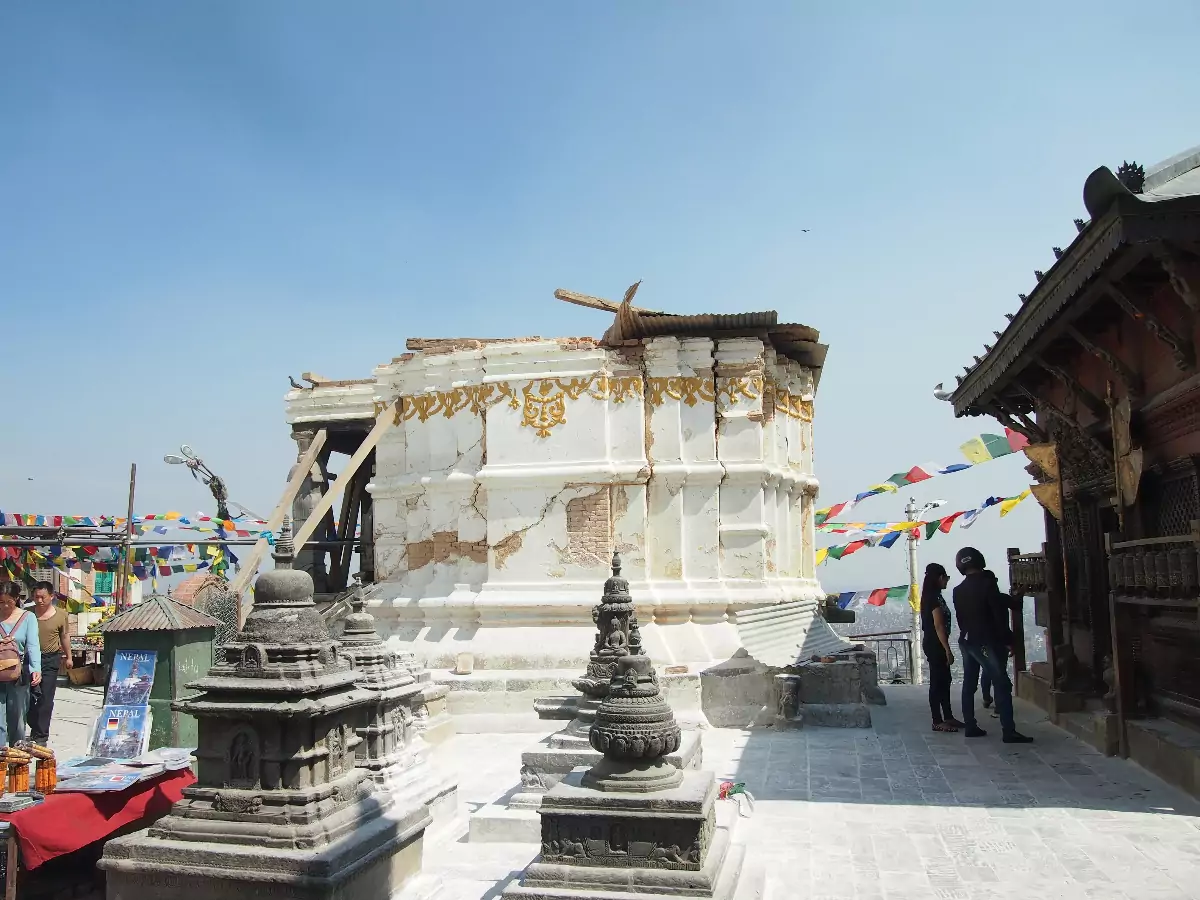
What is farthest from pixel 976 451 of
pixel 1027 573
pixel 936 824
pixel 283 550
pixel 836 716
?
pixel 283 550

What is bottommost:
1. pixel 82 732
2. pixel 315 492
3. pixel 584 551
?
pixel 82 732

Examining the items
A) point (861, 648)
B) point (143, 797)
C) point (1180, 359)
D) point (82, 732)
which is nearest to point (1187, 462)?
point (1180, 359)

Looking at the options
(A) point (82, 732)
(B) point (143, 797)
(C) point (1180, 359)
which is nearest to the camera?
(B) point (143, 797)

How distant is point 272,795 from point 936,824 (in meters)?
5.04

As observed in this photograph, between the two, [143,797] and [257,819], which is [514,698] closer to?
[143,797]

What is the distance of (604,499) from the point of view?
13.9 meters

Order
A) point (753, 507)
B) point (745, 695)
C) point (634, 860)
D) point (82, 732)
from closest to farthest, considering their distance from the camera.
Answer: point (634, 860)
point (745, 695)
point (82, 732)
point (753, 507)

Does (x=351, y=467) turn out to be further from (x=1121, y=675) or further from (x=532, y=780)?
(x=1121, y=675)

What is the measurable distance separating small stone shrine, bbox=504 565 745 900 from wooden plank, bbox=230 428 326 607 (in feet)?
37.8

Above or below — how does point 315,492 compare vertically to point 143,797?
above

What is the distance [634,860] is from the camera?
5.22 metres

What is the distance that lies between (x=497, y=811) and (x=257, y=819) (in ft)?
9.96

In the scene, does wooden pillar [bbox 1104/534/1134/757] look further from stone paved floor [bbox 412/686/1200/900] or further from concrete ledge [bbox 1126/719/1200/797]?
stone paved floor [bbox 412/686/1200/900]

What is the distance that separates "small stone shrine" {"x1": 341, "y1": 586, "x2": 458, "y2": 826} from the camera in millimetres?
7961
